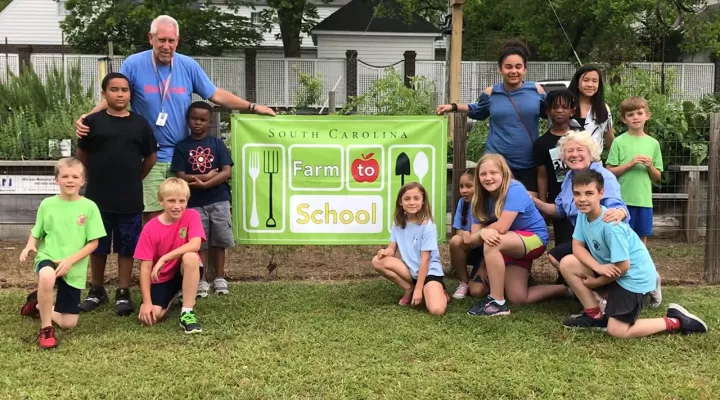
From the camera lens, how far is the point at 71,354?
3.59 meters

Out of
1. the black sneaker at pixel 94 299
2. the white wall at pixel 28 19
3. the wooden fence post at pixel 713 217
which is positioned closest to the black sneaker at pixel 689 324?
the wooden fence post at pixel 713 217

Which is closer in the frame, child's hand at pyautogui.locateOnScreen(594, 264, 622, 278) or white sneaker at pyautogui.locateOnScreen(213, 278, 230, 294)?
child's hand at pyautogui.locateOnScreen(594, 264, 622, 278)

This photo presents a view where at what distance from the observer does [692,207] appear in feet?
22.2

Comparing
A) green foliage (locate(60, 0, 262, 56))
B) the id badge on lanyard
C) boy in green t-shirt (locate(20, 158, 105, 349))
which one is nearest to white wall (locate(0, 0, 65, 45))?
green foliage (locate(60, 0, 262, 56))

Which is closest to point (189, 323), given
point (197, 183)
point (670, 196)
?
point (197, 183)

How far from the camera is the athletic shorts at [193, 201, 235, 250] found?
4789 mm

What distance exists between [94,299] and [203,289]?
769 millimetres

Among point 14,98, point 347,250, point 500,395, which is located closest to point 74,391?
point 500,395

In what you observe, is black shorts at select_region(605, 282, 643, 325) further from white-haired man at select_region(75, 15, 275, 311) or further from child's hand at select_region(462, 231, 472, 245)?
white-haired man at select_region(75, 15, 275, 311)

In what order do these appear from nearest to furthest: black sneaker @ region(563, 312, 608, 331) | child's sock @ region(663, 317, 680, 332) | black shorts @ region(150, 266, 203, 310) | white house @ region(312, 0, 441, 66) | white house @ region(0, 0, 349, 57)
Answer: child's sock @ region(663, 317, 680, 332)
black sneaker @ region(563, 312, 608, 331)
black shorts @ region(150, 266, 203, 310)
white house @ region(312, 0, 441, 66)
white house @ region(0, 0, 349, 57)

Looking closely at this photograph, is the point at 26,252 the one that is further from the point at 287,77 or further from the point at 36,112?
the point at 287,77

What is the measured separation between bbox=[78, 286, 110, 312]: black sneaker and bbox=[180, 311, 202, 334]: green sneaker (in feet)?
2.88

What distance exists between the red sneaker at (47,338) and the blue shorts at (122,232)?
0.84 meters

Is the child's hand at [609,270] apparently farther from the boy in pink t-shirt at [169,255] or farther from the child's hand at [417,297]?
the boy in pink t-shirt at [169,255]
